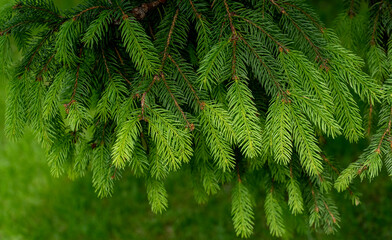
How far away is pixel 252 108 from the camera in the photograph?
4.94 ft

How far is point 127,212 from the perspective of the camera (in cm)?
371

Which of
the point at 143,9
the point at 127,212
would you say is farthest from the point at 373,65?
the point at 127,212

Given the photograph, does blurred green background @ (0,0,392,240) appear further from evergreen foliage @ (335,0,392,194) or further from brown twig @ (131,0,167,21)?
brown twig @ (131,0,167,21)

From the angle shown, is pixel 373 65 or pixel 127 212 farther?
pixel 127 212

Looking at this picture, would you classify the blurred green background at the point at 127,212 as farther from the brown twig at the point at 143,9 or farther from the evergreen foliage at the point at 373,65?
the brown twig at the point at 143,9

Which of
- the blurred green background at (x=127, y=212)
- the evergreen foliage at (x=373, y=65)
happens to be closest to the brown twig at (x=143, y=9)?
the evergreen foliage at (x=373, y=65)

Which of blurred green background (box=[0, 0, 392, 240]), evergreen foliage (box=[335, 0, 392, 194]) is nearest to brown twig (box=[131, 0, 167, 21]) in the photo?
evergreen foliage (box=[335, 0, 392, 194])

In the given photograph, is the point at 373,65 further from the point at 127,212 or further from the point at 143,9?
the point at 127,212

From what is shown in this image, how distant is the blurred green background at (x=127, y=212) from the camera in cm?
332

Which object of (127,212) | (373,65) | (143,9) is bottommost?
(127,212)

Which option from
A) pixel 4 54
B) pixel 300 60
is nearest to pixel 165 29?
pixel 300 60

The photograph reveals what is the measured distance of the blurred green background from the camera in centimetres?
332

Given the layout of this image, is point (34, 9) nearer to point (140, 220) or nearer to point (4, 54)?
point (4, 54)

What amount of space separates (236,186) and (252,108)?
0.47 m
